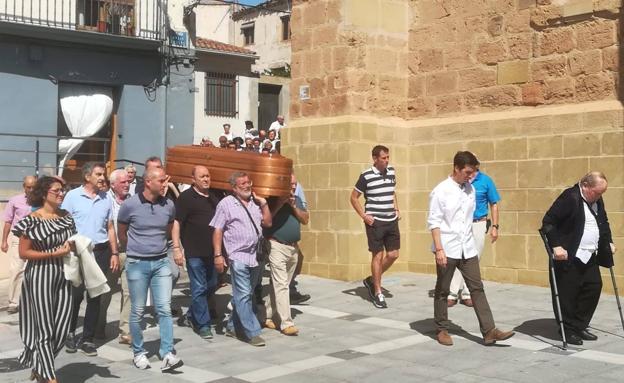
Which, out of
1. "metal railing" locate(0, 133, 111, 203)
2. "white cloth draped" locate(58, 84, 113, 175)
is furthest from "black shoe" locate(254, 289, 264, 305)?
"white cloth draped" locate(58, 84, 113, 175)

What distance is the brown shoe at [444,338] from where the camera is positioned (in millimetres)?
7324

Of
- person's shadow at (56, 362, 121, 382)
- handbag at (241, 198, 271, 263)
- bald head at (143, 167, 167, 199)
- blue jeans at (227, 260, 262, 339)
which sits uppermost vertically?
bald head at (143, 167, 167, 199)

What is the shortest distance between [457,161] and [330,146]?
14.4ft

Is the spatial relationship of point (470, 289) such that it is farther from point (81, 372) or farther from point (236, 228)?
point (81, 372)

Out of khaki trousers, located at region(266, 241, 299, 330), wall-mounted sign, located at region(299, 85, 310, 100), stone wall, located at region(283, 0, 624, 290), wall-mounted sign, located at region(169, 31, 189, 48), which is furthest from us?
wall-mounted sign, located at region(169, 31, 189, 48)

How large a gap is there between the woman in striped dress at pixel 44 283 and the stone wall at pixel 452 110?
5.70 metres

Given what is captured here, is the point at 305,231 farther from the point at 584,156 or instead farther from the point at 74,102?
the point at 74,102

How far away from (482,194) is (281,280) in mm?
2781

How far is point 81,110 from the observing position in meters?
18.7

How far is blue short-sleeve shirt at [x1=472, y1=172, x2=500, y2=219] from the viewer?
367 inches

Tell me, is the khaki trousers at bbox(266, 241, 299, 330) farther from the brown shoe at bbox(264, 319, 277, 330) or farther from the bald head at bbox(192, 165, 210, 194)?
the bald head at bbox(192, 165, 210, 194)

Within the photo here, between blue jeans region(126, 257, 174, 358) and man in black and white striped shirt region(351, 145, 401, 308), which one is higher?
man in black and white striped shirt region(351, 145, 401, 308)

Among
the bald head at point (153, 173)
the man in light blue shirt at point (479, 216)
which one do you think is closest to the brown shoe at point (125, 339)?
the bald head at point (153, 173)

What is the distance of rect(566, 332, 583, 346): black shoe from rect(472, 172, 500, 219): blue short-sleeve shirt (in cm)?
230
